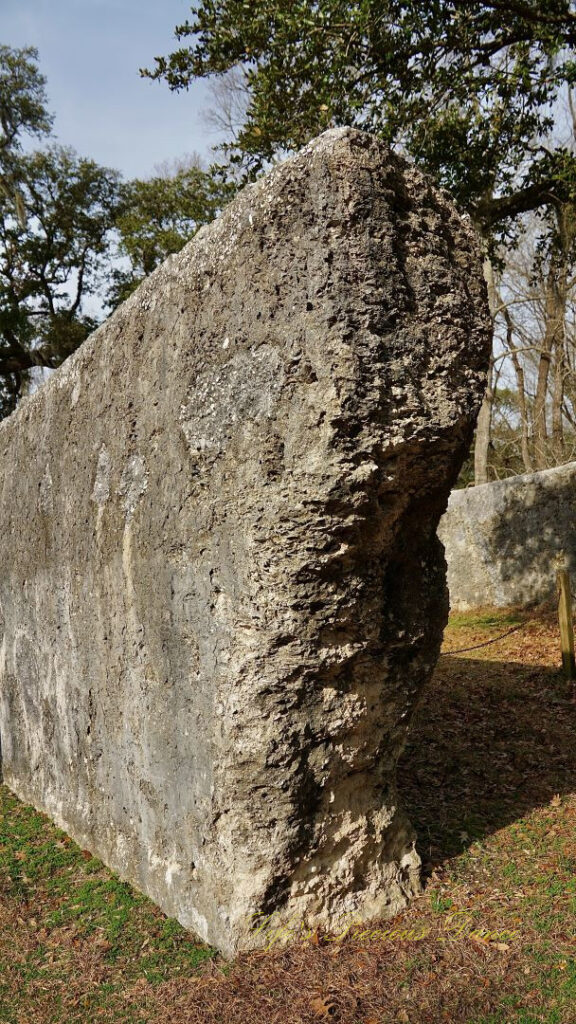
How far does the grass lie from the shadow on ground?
2 centimetres

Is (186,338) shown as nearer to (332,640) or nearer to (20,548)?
(332,640)

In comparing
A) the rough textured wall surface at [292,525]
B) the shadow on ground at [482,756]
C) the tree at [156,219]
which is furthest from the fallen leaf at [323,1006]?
the tree at [156,219]

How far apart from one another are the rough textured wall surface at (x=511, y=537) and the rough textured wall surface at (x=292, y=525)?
7.23 metres

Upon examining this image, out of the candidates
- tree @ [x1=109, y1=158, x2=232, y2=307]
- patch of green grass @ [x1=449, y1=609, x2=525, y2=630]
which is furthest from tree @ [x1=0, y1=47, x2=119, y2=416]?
patch of green grass @ [x1=449, y1=609, x2=525, y2=630]

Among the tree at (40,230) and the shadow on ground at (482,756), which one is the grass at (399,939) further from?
the tree at (40,230)

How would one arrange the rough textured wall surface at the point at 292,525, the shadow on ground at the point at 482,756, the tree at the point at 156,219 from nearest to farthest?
the rough textured wall surface at the point at 292,525, the shadow on ground at the point at 482,756, the tree at the point at 156,219

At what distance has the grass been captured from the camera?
10.3 feet

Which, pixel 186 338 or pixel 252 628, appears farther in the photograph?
pixel 186 338

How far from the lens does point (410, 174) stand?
3475 mm

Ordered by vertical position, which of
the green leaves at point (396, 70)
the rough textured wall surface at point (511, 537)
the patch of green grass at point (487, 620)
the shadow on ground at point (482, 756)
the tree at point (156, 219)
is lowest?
the shadow on ground at point (482, 756)

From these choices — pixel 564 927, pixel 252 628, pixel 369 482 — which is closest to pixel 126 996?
pixel 252 628

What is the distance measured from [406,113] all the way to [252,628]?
6.22 meters

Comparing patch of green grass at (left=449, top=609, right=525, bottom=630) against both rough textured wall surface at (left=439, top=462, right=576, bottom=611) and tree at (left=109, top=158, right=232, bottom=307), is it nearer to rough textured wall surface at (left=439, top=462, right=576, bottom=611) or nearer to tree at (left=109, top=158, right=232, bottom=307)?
rough textured wall surface at (left=439, top=462, right=576, bottom=611)

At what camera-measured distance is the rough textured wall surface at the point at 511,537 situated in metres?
10.8
